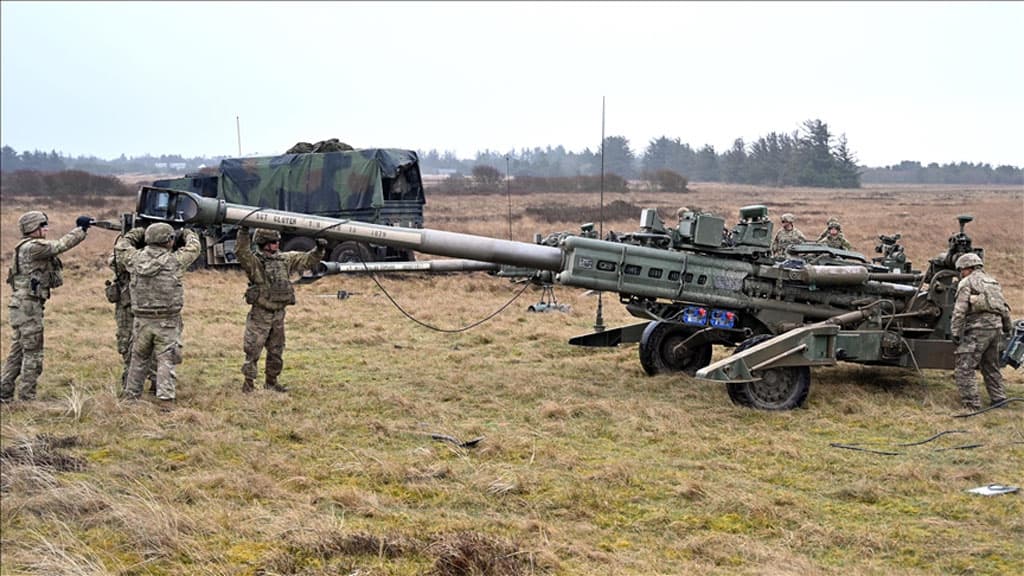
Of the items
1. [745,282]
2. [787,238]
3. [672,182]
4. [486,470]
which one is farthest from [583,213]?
[486,470]

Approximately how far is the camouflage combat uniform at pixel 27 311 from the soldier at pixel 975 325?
7.97 metres

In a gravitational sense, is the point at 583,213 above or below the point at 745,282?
below

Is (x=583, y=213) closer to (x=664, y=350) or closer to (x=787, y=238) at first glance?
(x=787, y=238)

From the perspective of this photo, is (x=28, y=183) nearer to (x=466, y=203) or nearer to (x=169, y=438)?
(x=169, y=438)

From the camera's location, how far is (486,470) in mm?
7258

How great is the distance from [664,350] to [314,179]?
11.3 metres

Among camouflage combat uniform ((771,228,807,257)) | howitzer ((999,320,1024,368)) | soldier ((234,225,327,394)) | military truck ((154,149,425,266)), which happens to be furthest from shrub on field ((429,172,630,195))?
howitzer ((999,320,1024,368))

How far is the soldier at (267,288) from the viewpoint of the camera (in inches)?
379

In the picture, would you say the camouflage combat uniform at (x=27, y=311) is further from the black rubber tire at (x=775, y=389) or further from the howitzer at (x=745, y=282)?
the black rubber tire at (x=775, y=389)

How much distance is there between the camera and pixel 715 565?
5.59 meters

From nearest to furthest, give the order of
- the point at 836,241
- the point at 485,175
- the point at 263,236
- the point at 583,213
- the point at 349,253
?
the point at 263,236
the point at 836,241
the point at 349,253
the point at 583,213
the point at 485,175

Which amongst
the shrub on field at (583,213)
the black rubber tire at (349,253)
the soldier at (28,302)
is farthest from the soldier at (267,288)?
the shrub on field at (583,213)

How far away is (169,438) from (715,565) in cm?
460

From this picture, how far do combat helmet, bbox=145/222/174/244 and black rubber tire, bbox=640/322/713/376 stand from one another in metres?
5.04
